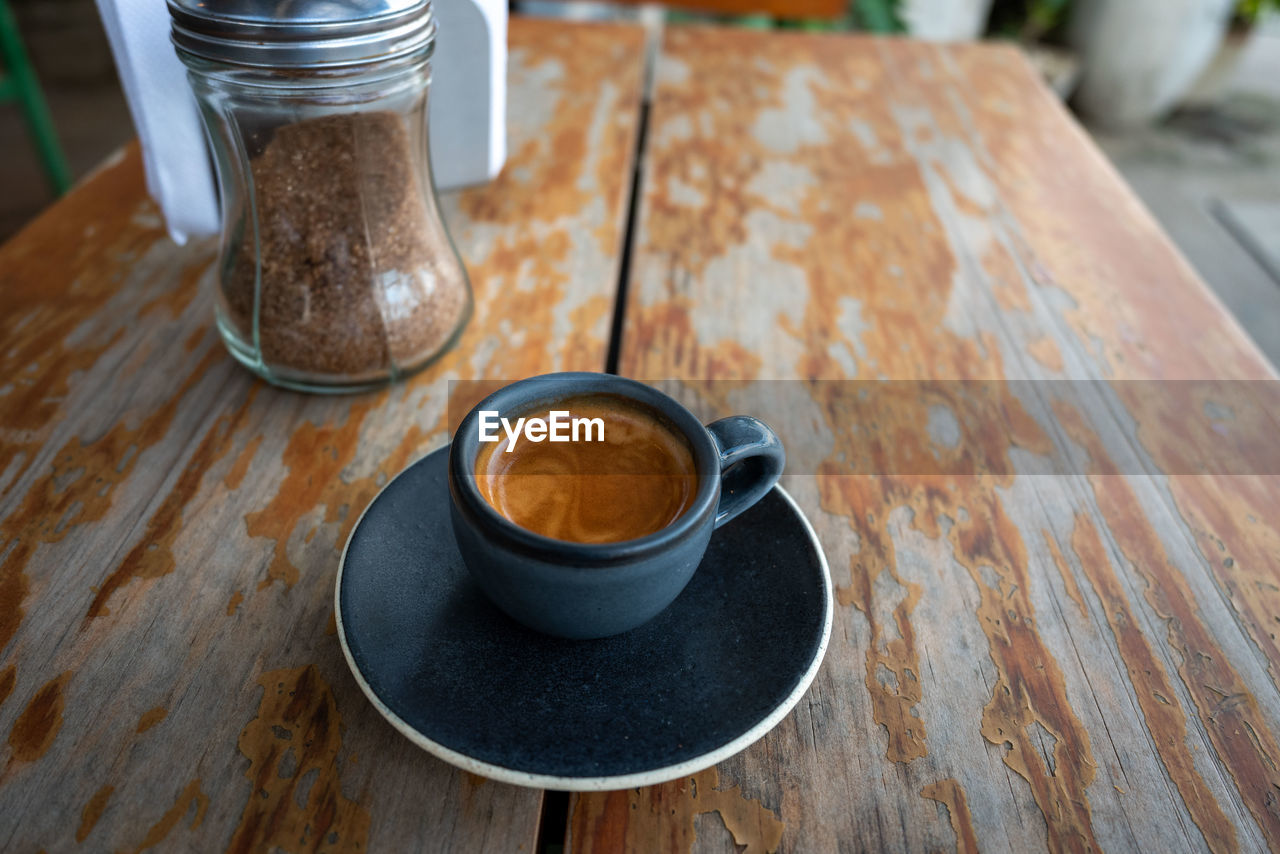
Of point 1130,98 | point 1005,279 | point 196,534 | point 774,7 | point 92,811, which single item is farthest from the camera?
point 1130,98

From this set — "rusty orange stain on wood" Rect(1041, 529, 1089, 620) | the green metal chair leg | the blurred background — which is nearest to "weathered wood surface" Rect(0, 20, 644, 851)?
"rusty orange stain on wood" Rect(1041, 529, 1089, 620)

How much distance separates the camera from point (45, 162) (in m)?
1.63

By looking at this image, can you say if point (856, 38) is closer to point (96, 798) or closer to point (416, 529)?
point (416, 529)

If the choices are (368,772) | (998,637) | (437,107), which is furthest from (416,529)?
(437,107)

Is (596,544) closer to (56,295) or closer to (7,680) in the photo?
(7,680)

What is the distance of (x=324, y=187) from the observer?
51cm

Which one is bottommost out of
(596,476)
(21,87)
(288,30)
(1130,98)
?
(1130,98)

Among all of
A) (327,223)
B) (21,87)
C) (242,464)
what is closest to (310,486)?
(242,464)

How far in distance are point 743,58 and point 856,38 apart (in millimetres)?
208

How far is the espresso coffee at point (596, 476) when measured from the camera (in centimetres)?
40

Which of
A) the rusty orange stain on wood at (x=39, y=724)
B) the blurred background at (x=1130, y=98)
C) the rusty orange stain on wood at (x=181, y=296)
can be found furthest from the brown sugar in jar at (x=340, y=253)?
Answer: the blurred background at (x=1130, y=98)

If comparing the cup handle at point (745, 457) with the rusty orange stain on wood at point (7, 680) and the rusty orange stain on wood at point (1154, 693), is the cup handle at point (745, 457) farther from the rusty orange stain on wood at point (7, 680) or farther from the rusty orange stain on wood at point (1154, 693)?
the rusty orange stain on wood at point (7, 680)

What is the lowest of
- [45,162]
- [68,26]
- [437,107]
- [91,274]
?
[68,26]

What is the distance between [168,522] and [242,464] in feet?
0.19
